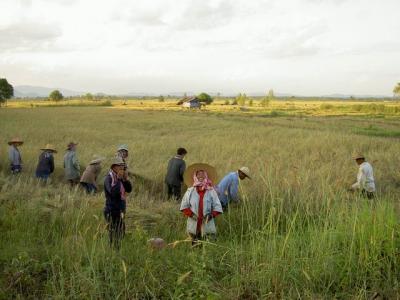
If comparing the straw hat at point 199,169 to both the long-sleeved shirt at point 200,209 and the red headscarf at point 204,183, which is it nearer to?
the red headscarf at point 204,183

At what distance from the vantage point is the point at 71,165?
9.75m

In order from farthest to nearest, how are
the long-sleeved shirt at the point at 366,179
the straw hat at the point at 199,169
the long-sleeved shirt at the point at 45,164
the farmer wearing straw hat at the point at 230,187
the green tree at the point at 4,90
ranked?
1. the green tree at the point at 4,90
2. the long-sleeved shirt at the point at 45,164
3. the long-sleeved shirt at the point at 366,179
4. the farmer wearing straw hat at the point at 230,187
5. the straw hat at the point at 199,169

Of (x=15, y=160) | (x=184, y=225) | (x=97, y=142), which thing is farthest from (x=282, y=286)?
(x=97, y=142)

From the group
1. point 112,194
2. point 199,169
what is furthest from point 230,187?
point 112,194

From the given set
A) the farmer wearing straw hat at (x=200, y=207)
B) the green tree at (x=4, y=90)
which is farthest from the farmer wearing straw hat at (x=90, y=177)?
the green tree at (x=4, y=90)

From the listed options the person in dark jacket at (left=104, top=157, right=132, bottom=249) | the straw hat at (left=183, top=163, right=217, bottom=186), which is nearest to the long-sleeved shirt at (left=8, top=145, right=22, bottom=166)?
the person in dark jacket at (left=104, top=157, right=132, bottom=249)

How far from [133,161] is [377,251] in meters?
10.8

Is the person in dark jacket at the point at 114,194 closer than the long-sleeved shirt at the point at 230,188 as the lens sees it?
Yes

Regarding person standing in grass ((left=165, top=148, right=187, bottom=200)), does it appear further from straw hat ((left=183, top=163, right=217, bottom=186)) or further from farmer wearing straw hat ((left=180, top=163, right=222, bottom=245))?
farmer wearing straw hat ((left=180, top=163, right=222, bottom=245))

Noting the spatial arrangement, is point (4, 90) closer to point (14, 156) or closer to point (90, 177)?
point (14, 156)

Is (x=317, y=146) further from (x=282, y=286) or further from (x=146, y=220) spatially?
(x=282, y=286)

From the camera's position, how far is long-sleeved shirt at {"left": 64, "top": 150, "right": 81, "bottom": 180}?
969 centimetres

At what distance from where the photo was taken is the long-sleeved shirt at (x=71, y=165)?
9.69 metres

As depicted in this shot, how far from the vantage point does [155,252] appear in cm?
422
